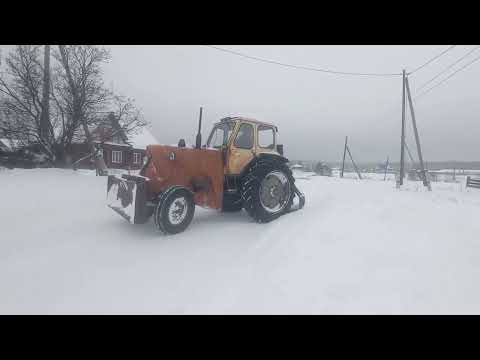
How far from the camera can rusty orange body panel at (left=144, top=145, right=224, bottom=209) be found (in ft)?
11.4

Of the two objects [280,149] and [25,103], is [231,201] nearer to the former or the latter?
[280,149]

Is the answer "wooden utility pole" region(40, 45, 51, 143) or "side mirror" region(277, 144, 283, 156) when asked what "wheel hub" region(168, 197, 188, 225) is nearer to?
"side mirror" region(277, 144, 283, 156)

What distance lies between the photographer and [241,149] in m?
4.00

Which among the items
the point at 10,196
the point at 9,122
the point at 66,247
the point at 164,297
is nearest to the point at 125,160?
the point at 9,122

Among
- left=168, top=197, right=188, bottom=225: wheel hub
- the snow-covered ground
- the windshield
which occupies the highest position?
the windshield

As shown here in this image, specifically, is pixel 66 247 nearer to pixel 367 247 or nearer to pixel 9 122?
pixel 367 247

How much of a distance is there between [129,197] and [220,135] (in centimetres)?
220

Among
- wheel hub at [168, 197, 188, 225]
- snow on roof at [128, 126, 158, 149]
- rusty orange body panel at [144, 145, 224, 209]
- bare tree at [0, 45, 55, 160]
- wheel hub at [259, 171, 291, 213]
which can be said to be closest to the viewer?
wheel hub at [168, 197, 188, 225]

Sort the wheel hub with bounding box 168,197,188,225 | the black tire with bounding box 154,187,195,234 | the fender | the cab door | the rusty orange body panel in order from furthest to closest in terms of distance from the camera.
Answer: the fender, the cab door, the rusty orange body panel, the wheel hub with bounding box 168,197,188,225, the black tire with bounding box 154,187,195,234

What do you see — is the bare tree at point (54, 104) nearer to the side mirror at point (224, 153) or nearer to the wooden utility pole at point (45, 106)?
the wooden utility pole at point (45, 106)

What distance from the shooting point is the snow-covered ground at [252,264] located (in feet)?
5.27

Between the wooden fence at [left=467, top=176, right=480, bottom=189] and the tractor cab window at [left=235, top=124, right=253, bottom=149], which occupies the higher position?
the tractor cab window at [left=235, top=124, right=253, bottom=149]

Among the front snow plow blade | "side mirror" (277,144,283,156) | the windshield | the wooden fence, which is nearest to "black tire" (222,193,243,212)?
the windshield

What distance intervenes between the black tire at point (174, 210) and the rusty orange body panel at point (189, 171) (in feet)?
1.36
